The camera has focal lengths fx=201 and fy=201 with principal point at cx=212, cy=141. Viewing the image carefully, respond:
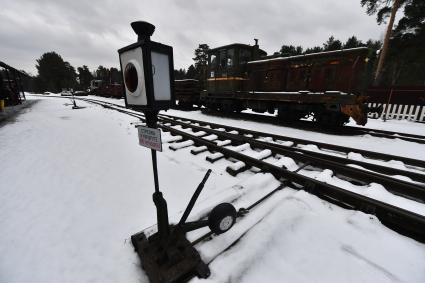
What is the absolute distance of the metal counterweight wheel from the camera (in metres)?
1.51

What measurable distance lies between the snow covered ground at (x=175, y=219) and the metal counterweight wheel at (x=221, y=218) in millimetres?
258

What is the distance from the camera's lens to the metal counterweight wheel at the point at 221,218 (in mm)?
1511

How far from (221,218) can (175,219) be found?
2.21 ft

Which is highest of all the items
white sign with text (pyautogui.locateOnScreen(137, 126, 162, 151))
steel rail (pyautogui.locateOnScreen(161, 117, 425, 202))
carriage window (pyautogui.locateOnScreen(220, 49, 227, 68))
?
carriage window (pyautogui.locateOnScreen(220, 49, 227, 68))

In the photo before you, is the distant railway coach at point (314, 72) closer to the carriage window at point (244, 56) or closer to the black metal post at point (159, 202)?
the carriage window at point (244, 56)

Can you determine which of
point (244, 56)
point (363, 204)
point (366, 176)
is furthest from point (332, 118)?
point (363, 204)

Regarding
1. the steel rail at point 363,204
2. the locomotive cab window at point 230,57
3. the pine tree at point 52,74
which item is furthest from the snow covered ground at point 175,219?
the pine tree at point 52,74

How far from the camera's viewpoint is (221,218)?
1517mm

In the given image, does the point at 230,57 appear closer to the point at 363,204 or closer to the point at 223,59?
the point at 223,59

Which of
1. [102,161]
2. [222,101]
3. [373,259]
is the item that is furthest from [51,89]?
[373,259]

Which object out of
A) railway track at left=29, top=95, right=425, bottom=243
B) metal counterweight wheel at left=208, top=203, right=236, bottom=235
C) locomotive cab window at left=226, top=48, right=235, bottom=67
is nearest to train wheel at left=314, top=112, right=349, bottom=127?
railway track at left=29, top=95, right=425, bottom=243

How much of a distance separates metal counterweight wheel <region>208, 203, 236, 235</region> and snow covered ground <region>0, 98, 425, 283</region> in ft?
0.85

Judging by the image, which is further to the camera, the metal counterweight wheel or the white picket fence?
the white picket fence

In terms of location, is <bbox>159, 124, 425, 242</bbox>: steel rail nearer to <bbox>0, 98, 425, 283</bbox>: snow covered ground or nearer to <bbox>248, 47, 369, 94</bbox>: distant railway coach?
<bbox>0, 98, 425, 283</bbox>: snow covered ground
